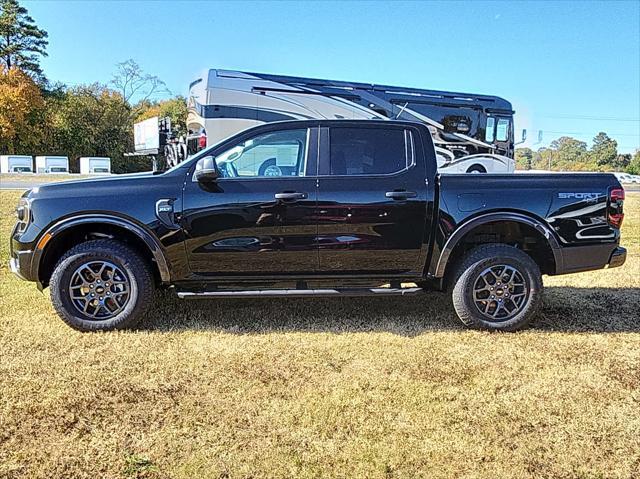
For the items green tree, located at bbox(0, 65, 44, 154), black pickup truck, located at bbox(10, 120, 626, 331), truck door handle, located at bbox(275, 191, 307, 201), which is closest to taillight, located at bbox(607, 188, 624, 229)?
black pickup truck, located at bbox(10, 120, 626, 331)

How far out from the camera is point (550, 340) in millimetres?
4125

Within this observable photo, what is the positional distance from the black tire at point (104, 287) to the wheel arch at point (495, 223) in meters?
2.43


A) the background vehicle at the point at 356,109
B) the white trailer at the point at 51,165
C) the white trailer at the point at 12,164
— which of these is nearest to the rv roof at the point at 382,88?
the background vehicle at the point at 356,109

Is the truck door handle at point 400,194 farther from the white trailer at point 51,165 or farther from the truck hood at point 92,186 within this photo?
the white trailer at point 51,165

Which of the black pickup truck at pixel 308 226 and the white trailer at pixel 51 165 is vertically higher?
the white trailer at pixel 51 165

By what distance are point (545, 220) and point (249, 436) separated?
301 cm

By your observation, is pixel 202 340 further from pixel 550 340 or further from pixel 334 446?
pixel 550 340

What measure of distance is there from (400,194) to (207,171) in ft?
5.09

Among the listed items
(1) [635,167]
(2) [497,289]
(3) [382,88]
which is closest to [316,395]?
(2) [497,289]

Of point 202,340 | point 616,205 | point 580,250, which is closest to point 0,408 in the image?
point 202,340

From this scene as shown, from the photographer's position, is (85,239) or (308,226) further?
(85,239)

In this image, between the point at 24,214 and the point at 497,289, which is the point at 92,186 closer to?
the point at 24,214

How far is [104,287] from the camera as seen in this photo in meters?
4.08

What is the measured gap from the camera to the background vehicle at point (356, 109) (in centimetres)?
1261
